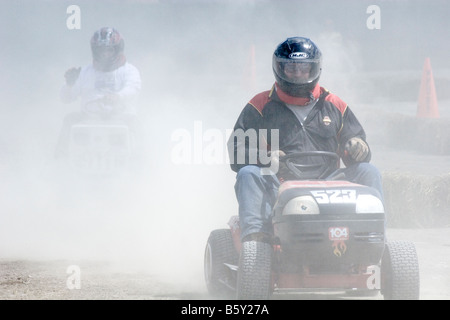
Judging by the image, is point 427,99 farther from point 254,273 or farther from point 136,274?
point 254,273

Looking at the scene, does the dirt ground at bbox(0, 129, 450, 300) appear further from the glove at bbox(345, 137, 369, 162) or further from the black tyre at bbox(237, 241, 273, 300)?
the glove at bbox(345, 137, 369, 162)

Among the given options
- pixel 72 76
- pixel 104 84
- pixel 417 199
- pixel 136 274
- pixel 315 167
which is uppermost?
pixel 72 76

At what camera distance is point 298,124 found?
5957 mm

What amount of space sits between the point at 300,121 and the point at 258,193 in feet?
2.04

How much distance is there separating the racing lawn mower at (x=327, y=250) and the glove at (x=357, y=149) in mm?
213

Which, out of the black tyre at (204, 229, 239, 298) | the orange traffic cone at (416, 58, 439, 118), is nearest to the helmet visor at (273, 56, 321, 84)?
the black tyre at (204, 229, 239, 298)

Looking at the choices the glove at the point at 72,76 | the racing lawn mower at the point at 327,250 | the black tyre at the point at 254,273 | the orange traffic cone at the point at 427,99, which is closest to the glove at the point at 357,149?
the racing lawn mower at the point at 327,250

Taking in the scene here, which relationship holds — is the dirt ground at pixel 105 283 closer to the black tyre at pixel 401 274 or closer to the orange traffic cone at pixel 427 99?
the black tyre at pixel 401 274

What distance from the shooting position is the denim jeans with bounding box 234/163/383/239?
5.53 m

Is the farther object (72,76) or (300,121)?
(72,76)

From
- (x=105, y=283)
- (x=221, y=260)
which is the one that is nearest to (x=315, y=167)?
(x=221, y=260)

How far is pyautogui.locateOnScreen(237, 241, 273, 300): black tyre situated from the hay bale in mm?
4596

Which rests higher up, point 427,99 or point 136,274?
point 427,99

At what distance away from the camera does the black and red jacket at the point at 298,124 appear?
5.93 meters
